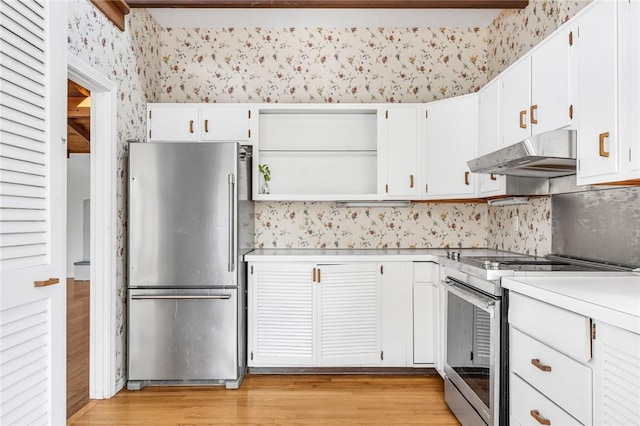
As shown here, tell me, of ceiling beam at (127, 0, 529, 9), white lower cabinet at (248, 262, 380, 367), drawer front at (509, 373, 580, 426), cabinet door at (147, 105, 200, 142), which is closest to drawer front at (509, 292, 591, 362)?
drawer front at (509, 373, 580, 426)

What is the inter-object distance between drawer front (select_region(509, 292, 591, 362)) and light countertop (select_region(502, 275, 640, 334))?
0.03m

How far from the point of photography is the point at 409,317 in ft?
11.1

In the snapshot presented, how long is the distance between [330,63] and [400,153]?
1127 mm

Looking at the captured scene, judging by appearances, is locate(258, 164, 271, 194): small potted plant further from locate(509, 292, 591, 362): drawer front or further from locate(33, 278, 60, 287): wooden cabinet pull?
locate(509, 292, 591, 362): drawer front

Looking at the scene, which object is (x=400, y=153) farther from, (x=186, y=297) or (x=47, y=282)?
(x=47, y=282)

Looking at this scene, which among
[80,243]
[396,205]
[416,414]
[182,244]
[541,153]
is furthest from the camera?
[80,243]

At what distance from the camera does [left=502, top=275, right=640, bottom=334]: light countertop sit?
1306mm

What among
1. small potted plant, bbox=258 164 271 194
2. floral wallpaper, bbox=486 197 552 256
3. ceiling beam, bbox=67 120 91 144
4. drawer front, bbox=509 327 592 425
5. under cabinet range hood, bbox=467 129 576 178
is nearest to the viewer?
drawer front, bbox=509 327 592 425

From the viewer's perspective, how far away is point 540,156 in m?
2.04

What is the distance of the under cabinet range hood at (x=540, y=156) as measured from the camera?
205cm

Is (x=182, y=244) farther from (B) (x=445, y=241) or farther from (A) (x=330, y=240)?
(B) (x=445, y=241)

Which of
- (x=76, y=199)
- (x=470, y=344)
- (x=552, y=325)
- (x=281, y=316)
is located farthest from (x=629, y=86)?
(x=76, y=199)

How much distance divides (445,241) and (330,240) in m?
1.06

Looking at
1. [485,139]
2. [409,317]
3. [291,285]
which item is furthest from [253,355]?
[485,139]
